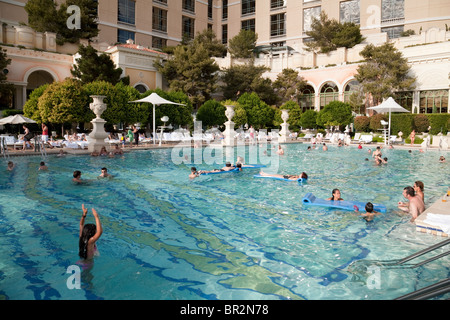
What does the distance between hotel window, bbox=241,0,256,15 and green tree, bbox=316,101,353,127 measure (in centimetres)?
2444

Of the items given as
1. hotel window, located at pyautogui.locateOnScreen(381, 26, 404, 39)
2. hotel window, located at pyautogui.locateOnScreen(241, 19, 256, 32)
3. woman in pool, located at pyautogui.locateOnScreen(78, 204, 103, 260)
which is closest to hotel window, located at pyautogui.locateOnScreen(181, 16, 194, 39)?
hotel window, located at pyautogui.locateOnScreen(241, 19, 256, 32)

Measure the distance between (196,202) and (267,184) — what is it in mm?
2870

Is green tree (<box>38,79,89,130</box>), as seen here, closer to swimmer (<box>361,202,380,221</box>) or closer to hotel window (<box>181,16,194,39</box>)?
swimmer (<box>361,202,380,221</box>)

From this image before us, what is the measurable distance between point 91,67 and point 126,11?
1699 centimetres

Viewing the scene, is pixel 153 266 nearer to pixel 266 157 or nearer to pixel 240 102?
pixel 266 157

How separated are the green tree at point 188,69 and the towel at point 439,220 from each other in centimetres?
2698

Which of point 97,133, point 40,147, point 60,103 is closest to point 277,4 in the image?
point 60,103

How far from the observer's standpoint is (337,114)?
97.4ft

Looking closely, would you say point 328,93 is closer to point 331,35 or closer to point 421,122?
point 331,35

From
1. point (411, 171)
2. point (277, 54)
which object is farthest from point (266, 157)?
point (277, 54)

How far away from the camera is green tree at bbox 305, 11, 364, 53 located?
38.3 m

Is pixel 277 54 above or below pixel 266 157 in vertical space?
above

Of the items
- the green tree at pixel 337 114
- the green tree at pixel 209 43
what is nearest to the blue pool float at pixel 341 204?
the green tree at pixel 337 114

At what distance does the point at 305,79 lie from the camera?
125 ft
